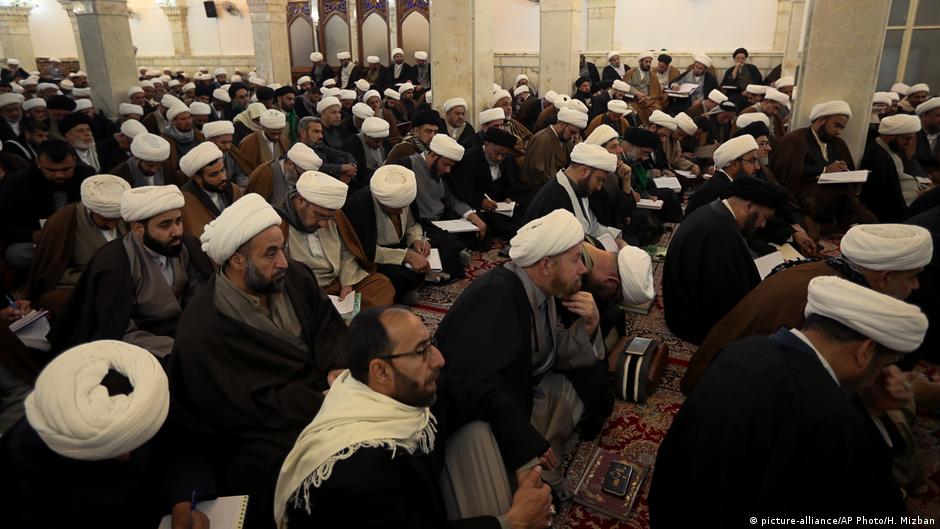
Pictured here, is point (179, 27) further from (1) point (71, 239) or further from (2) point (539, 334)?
(2) point (539, 334)

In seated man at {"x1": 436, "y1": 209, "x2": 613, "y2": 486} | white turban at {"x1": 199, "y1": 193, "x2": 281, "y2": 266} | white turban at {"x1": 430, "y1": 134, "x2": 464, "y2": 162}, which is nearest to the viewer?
seated man at {"x1": 436, "y1": 209, "x2": 613, "y2": 486}

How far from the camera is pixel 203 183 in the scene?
4039 millimetres

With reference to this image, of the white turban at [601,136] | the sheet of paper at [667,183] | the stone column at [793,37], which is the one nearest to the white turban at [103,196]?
the white turban at [601,136]

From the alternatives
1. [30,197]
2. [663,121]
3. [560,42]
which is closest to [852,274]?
[663,121]

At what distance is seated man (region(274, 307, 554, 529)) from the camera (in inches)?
57.7

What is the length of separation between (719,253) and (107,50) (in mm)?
7715

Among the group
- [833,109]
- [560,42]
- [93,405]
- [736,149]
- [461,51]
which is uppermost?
[560,42]

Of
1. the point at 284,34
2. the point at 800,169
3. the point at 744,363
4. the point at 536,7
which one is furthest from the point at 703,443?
the point at 284,34

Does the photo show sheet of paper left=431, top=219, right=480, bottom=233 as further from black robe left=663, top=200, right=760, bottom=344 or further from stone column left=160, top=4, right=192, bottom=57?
stone column left=160, top=4, right=192, bottom=57

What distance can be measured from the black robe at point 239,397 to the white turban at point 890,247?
2.24 meters

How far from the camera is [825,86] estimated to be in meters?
5.13

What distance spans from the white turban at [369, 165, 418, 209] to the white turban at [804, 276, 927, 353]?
9.30ft

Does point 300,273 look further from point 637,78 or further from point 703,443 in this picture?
point 637,78

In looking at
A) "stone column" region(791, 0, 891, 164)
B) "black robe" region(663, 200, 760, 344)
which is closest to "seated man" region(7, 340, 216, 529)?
"black robe" region(663, 200, 760, 344)
